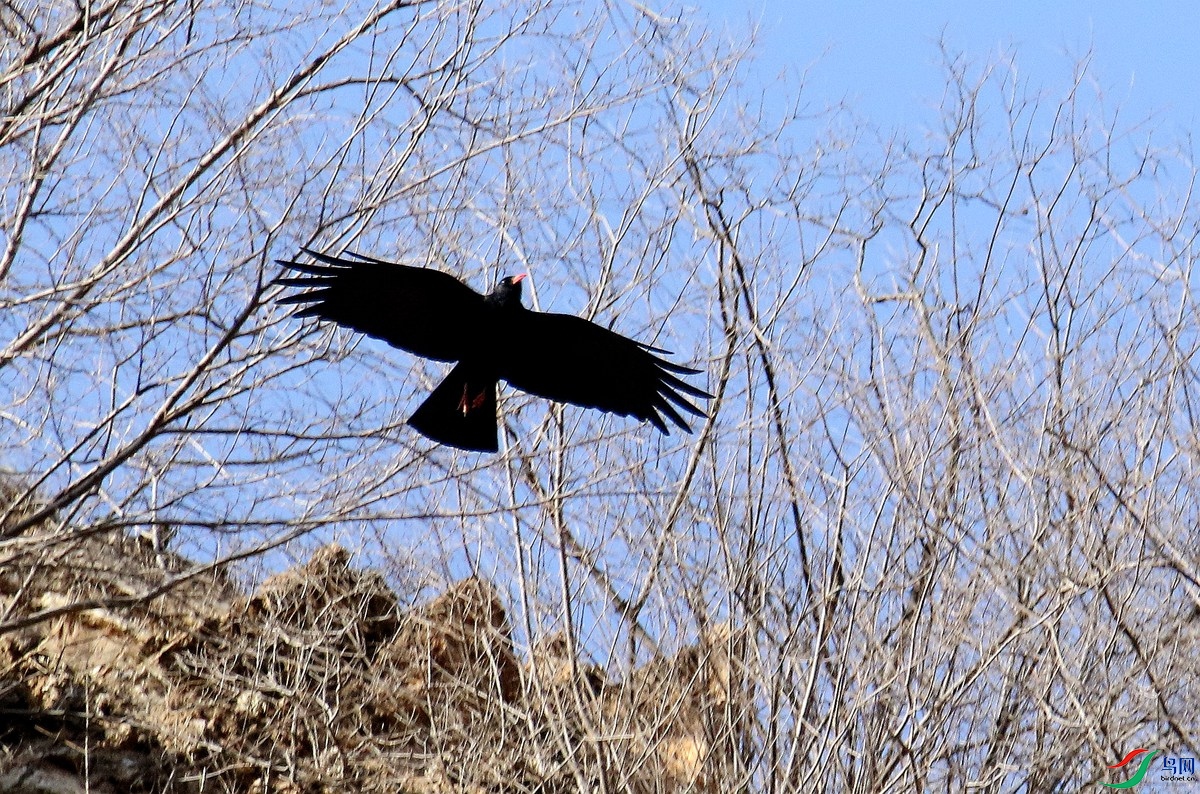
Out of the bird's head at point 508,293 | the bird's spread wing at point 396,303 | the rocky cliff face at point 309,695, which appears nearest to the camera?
the bird's spread wing at point 396,303

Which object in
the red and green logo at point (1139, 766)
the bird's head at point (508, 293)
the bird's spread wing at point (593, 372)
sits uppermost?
the bird's head at point (508, 293)

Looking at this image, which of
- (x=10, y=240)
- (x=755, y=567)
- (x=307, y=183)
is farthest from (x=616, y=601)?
(x=10, y=240)

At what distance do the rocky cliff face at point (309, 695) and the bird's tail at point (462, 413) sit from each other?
149 centimetres

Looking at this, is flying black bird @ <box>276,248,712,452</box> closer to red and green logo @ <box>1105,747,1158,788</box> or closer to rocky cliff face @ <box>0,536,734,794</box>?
rocky cliff face @ <box>0,536,734,794</box>

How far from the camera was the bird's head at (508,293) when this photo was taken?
612cm

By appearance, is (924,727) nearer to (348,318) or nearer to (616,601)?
(616,601)

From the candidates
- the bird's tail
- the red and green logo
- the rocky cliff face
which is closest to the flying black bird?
the bird's tail

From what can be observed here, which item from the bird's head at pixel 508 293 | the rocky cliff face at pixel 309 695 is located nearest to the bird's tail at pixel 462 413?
the bird's head at pixel 508 293

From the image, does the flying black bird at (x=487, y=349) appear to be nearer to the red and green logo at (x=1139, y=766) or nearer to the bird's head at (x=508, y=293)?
the bird's head at (x=508, y=293)

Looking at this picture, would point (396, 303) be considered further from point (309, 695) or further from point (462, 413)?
point (309, 695)

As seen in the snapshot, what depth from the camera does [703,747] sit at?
6.91 meters

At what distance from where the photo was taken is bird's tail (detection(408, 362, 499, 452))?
6039mm

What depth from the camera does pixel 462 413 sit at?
20.1ft

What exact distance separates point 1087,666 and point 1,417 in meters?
5.00
